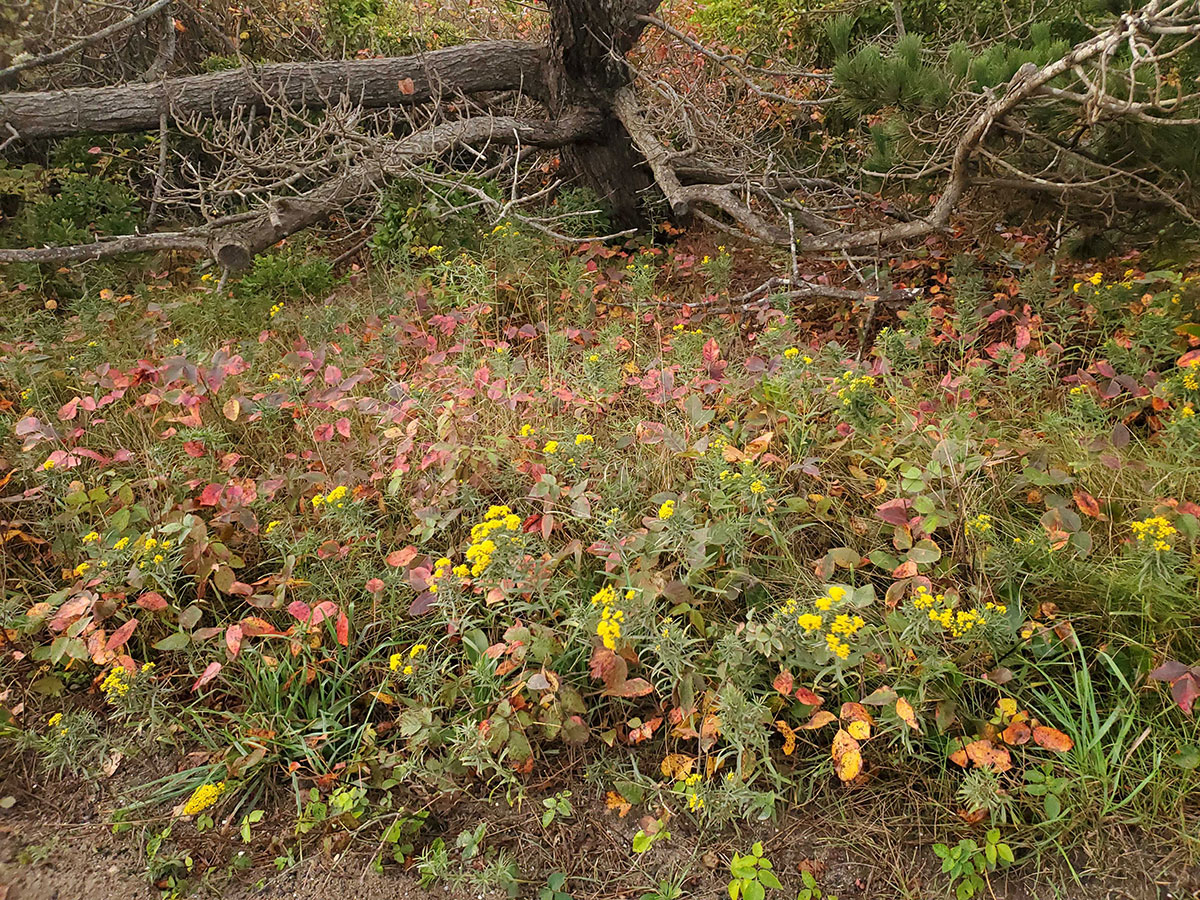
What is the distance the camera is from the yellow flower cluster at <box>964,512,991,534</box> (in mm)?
1838

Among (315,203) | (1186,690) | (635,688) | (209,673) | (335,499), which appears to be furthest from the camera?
(315,203)

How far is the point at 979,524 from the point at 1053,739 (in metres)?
0.49

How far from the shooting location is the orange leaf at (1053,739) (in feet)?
5.26

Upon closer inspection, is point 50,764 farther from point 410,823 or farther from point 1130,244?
point 1130,244

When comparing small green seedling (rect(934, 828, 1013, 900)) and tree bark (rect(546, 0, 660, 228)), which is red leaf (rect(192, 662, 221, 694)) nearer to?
small green seedling (rect(934, 828, 1013, 900))

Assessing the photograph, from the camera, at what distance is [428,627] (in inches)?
80.9

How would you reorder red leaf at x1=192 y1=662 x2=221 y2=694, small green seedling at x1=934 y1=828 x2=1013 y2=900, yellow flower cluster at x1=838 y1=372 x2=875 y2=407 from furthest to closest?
1. yellow flower cluster at x1=838 y1=372 x2=875 y2=407
2. red leaf at x1=192 y1=662 x2=221 y2=694
3. small green seedling at x1=934 y1=828 x2=1013 y2=900

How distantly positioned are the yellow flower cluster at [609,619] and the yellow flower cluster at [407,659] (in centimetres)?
50

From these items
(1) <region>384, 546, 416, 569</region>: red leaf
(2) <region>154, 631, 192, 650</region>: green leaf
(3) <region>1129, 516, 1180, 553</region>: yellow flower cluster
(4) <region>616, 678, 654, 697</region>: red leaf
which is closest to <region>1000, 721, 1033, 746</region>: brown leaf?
(3) <region>1129, 516, 1180, 553</region>: yellow flower cluster

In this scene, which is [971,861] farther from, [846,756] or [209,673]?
[209,673]

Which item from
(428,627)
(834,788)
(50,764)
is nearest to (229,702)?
(50,764)

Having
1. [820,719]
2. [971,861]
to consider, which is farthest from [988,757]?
[820,719]

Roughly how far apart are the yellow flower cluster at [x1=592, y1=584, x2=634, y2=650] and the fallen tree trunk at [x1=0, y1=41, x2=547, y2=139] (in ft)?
11.5

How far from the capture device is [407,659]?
2020 mm
